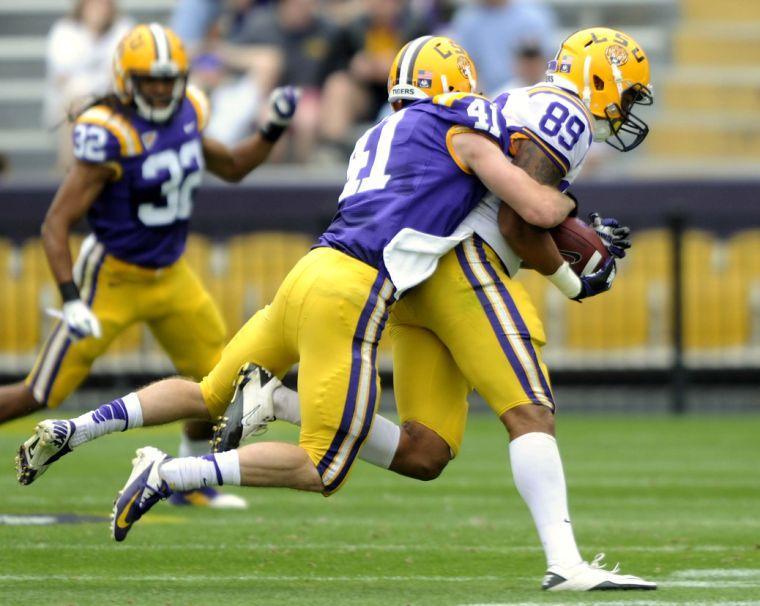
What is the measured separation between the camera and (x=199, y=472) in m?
4.70

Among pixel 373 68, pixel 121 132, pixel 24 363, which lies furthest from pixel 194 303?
pixel 373 68

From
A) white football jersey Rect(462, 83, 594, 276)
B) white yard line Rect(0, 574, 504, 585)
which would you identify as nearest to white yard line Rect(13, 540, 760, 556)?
white yard line Rect(0, 574, 504, 585)

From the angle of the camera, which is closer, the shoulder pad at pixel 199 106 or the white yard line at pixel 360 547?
the white yard line at pixel 360 547

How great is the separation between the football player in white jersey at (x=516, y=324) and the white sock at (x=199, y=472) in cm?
31

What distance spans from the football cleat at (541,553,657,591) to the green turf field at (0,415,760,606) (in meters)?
0.06

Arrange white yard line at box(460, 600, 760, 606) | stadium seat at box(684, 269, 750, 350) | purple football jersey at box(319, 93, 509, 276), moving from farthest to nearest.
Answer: stadium seat at box(684, 269, 750, 350) < purple football jersey at box(319, 93, 509, 276) < white yard line at box(460, 600, 760, 606)

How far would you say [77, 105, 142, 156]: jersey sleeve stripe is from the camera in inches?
264

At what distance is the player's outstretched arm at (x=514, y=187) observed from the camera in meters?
4.77

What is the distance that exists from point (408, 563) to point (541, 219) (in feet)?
4.33

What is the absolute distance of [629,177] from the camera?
11633mm

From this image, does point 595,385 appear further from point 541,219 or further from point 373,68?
point 541,219

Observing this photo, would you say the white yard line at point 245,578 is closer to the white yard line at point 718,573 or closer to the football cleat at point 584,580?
the football cleat at point 584,580

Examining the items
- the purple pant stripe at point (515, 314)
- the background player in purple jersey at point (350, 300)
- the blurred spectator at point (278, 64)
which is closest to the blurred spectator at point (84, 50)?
the blurred spectator at point (278, 64)

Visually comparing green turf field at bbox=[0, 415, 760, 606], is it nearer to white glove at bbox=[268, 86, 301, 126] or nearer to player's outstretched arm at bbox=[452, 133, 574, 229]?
player's outstretched arm at bbox=[452, 133, 574, 229]
